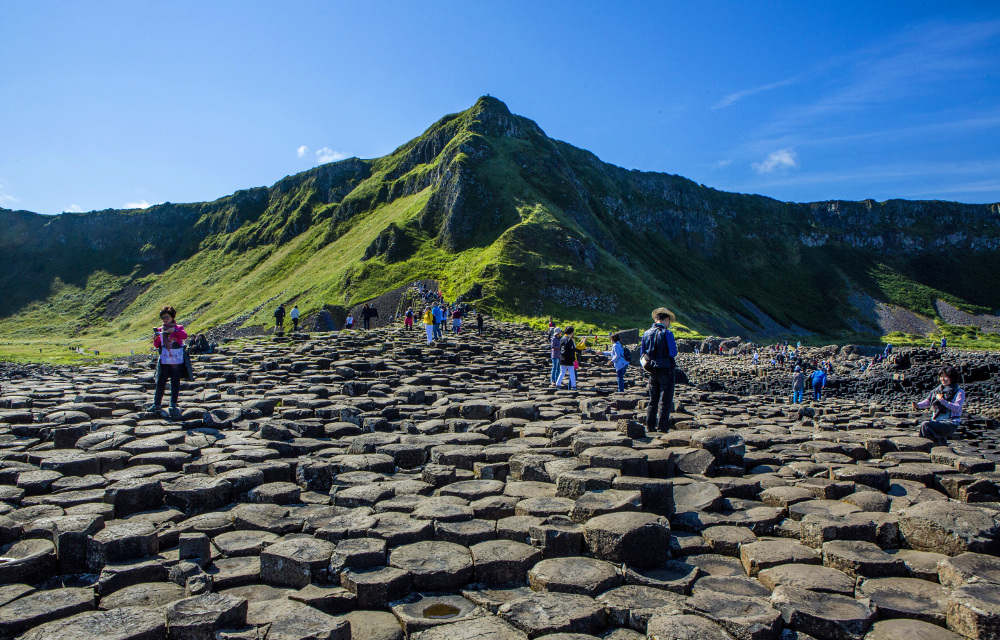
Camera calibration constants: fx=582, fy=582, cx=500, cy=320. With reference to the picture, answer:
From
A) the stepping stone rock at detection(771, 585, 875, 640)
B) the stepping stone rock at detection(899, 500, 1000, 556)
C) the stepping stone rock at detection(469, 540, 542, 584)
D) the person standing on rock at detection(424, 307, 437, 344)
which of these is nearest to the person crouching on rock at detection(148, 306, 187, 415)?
the stepping stone rock at detection(469, 540, 542, 584)

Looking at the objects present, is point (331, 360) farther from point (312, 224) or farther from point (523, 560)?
point (312, 224)

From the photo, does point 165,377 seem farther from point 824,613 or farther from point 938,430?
point 938,430

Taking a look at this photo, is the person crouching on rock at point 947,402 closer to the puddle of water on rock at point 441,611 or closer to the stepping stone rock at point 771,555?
the stepping stone rock at point 771,555

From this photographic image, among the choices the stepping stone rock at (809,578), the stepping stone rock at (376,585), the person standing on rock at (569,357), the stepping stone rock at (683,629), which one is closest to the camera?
the stepping stone rock at (683,629)

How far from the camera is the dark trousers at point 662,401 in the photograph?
10852 millimetres

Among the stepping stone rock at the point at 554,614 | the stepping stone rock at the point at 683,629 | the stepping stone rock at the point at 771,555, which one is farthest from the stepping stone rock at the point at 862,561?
the stepping stone rock at the point at 554,614

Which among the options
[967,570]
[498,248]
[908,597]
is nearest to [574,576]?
[908,597]

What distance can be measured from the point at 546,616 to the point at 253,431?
7.80 m

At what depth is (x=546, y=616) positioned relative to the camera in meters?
4.44

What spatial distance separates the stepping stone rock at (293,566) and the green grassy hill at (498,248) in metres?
53.2

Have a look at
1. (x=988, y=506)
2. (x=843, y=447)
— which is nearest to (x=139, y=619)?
(x=988, y=506)

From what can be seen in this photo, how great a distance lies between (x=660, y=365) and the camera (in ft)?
35.5

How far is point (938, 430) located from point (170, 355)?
15133 millimetres

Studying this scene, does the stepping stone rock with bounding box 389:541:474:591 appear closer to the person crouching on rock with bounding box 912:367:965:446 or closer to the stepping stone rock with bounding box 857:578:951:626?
the stepping stone rock with bounding box 857:578:951:626
